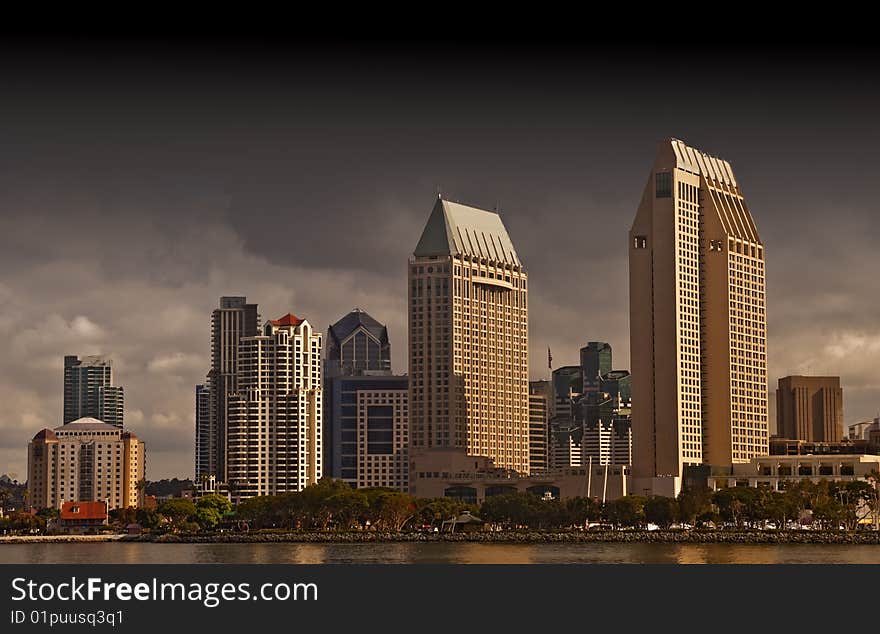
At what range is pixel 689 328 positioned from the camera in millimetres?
59781

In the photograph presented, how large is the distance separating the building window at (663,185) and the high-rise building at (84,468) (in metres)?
37.2

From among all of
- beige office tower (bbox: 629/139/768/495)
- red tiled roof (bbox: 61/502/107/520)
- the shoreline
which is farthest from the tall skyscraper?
the shoreline

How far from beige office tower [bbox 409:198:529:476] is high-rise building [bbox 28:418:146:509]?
2180 centimetres

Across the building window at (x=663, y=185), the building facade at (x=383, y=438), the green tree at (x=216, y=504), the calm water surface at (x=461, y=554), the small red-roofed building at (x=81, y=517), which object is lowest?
the calm water surface at (x=461, y=554)

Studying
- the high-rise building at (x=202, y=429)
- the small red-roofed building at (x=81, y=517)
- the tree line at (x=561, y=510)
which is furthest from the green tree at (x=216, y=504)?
the high-rise building at (x=202, y=429)

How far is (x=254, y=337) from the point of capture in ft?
275

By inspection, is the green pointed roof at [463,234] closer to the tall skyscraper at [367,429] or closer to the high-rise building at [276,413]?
the high-rise building at [276,413]

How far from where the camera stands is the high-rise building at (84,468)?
8750cm

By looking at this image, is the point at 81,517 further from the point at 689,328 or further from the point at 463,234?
the point at 689,328

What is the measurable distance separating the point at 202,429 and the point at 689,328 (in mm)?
45257

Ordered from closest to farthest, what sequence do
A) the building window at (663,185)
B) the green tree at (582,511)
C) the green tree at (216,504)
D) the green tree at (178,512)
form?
the green tree at (582,511), the building window at (663,185), the green tree at (178,512), the green tree at (216,504)
